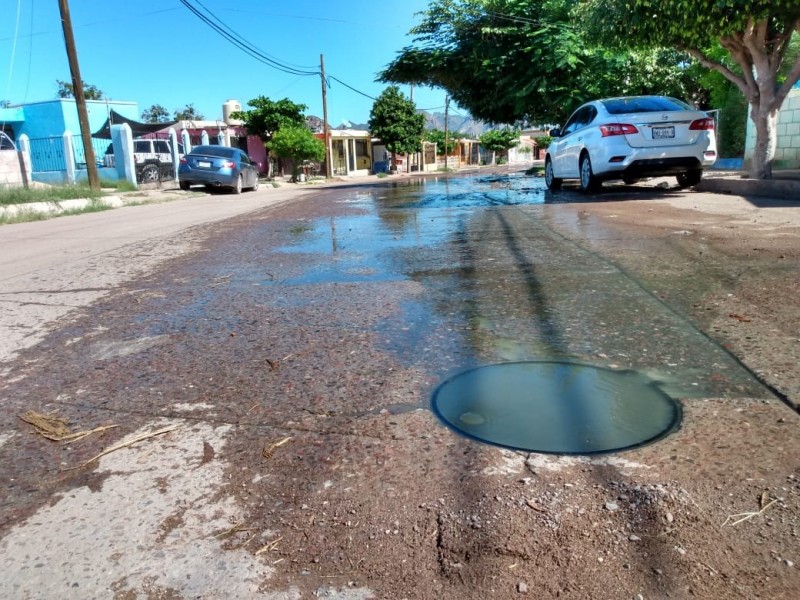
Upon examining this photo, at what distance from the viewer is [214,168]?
2122 cm

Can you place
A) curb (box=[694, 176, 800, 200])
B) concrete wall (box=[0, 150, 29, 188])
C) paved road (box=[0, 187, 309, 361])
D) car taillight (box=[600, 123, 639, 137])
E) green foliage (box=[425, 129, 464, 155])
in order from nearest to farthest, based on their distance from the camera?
paved road (box=[0, 187, 309, 361]) → curb (box=[694, 176, 800, 200]) → car taillight (box=[600, 123, 639, 137]) → concrete wall (box=[0, 150, 29, 188]) → green foliage (box=[425, 129, 464, 155])

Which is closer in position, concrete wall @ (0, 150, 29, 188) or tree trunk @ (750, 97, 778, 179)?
tree trunk @ (750, 97, 778, 179)

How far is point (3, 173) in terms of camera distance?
18562 mm

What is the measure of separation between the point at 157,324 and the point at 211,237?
470 cm

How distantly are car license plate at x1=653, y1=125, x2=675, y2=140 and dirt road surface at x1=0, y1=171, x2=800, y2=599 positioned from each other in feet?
21.6

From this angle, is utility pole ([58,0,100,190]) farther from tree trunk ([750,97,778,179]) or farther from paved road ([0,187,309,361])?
tree trunk ([750,97,778,179])

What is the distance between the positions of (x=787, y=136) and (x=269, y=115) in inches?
1132

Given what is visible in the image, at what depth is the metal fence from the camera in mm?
23548

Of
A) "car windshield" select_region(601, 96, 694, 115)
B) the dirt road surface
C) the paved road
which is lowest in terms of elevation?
the dirt road surface

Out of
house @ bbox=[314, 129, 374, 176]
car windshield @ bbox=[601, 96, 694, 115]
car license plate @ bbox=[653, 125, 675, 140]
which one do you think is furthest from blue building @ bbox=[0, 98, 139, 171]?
car license plate @ bbox=[653, 125, 675, 140]

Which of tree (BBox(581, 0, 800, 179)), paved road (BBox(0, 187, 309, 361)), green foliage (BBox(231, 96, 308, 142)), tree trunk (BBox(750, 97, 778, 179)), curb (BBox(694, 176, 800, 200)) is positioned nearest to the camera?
paved road (BBox(0, 187, 309, 361))

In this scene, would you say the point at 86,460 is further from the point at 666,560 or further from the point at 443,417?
the point at 666,560

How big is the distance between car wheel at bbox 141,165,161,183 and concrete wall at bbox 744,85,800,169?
21.3 meters

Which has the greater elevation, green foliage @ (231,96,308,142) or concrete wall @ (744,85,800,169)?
green foliage @ (231,96,308,142)
